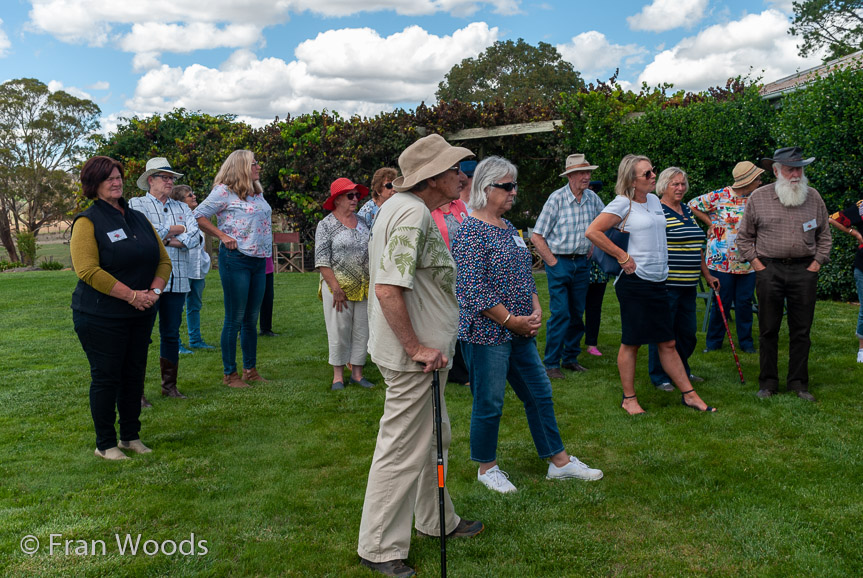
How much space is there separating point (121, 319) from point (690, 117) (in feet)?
30.6

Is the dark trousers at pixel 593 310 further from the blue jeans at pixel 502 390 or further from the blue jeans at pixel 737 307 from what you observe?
the blue jeans at pixel 502 390

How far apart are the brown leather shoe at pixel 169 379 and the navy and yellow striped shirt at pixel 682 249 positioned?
440cm

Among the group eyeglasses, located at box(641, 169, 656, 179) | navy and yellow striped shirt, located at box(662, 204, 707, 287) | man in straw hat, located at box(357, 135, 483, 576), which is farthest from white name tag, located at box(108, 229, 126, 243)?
navy and yellow striped shirt, located at box(662, 204, 707, 287)

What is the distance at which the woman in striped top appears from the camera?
5.54 meters

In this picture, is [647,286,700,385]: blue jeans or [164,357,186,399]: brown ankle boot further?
[164,357,186,399]: brown ankle boot

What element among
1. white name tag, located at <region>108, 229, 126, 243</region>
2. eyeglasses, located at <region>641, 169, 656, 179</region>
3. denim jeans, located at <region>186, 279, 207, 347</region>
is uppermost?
eyeglasses, located at <region>641, 169, 656, 179</region>

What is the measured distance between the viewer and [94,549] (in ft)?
10.7

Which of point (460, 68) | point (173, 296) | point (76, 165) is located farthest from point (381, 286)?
point (76, 165)

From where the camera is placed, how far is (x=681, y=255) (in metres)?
5.55

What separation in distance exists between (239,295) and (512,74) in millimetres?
38607

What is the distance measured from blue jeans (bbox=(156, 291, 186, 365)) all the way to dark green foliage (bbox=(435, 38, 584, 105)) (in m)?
36.3

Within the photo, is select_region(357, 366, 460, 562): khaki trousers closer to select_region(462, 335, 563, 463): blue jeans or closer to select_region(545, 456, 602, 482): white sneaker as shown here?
select_region(462, 335, 563, 463): blue jeans

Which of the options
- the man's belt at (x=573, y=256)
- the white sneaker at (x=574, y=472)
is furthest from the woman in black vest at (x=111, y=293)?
the man's belt at (x=573, y=256)

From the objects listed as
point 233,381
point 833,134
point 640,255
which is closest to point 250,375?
point 233,381
